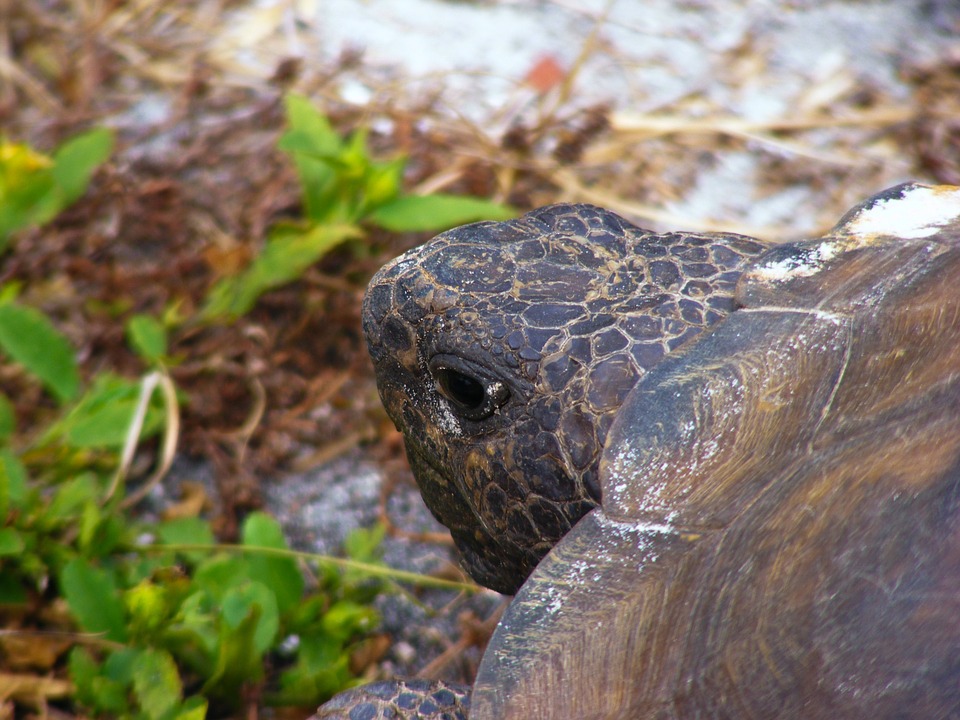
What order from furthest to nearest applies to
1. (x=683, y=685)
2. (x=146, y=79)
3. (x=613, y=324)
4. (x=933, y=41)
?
(x=933, y=41), (x=146, y=79), (x=613, y=324), (x=683, y=685)

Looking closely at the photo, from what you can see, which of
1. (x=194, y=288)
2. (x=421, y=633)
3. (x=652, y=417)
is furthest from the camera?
(x=194, y=288)

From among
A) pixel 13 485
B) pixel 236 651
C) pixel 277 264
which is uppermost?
pixel 277 264

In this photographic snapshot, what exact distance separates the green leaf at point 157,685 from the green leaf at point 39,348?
876mm

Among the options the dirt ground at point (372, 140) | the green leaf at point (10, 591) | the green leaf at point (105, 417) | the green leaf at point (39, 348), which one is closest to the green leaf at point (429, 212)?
the dirt ground at point (372, 140)

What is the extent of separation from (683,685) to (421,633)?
3.69 feet

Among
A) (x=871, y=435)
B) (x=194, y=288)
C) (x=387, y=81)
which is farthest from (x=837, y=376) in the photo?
(x=387, y=81)

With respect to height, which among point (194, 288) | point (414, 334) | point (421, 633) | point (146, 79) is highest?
point (414, 334)

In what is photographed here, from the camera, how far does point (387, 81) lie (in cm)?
370

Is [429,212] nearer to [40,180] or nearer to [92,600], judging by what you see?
[40,180]

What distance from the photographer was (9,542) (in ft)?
6.09

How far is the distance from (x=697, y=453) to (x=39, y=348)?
1745 millimetres

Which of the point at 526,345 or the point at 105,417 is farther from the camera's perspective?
the point at 105,417

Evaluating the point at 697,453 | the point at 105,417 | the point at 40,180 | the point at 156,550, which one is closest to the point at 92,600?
the point at 156,550

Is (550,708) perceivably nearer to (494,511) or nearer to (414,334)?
(494,511)
